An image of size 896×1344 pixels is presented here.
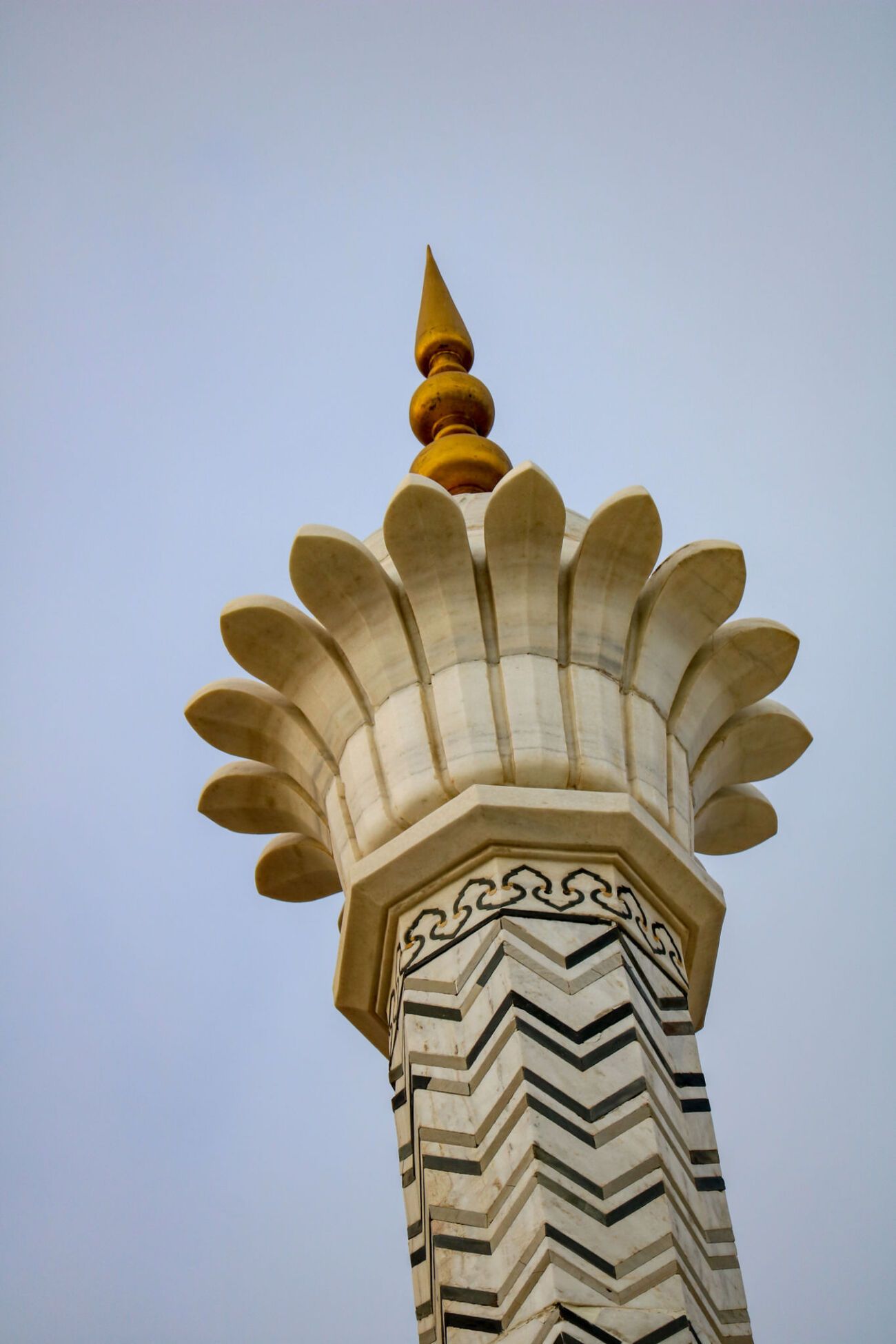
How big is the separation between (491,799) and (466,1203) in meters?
1.40

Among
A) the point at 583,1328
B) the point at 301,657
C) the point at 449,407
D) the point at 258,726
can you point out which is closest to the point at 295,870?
the point at 258,726

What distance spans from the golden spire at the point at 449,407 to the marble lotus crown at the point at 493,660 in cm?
105

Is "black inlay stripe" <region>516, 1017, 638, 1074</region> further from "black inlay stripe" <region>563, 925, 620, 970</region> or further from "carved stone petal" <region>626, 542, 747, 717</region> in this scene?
"carved stone petal" <region>626, 542, 747, 717</region>

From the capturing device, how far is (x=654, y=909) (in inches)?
260

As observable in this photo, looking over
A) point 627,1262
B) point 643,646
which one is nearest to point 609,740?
point 643,646

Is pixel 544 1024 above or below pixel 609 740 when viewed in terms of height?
below

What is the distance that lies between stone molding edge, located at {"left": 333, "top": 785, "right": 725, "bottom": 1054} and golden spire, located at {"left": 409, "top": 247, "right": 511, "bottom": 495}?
7.12 feet

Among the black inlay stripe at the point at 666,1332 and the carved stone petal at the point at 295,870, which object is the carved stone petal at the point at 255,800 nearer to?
the carved stone petal at the point at 295,870

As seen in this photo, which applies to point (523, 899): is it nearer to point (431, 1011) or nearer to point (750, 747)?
point (431, 1011)

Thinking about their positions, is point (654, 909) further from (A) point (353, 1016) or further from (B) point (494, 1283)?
(B) point (494, 1283)

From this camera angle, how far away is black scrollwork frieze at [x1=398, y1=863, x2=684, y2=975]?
246 inches

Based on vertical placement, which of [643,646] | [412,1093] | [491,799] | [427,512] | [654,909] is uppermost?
[427,512]

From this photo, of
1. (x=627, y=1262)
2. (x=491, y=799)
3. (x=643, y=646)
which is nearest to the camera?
(x=627, y=1262)

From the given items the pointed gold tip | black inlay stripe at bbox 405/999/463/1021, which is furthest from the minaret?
the pointed gold tip
